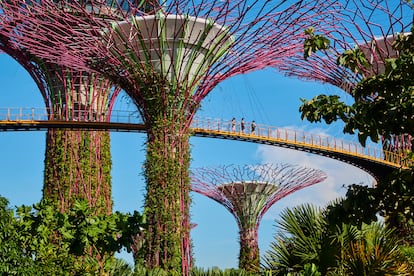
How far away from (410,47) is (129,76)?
1073 centimetres

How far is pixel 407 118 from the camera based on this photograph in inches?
243

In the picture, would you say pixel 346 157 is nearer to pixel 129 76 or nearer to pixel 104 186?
pixel 104 186

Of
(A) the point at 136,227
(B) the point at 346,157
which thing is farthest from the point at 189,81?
(B) the point at 346,157

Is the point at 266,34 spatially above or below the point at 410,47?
above

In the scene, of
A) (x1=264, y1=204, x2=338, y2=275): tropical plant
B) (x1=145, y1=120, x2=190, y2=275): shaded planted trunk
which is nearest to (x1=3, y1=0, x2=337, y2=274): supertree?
(x1=145, y1=120, x2=190, y2=275): shaded planted trunk

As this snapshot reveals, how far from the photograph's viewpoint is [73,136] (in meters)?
25.7

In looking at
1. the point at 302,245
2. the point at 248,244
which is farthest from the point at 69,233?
the point at 248,244

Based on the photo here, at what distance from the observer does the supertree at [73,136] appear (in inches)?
974

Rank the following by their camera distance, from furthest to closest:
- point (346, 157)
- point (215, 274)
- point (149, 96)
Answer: point (346, 157) → point (149, 96) → point (215, 274)

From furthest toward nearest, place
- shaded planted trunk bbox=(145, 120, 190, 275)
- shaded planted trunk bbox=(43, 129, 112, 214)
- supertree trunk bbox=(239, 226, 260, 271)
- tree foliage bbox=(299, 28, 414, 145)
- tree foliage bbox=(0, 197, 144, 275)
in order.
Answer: supertree trunk bbox=(239, 226, 260, 271), shaded planted trunk bbox=(43, 129, 112, 214), shaded planted trunk bbox=(145, 120, 190, 275), tree foliage bbox=(0, 197, 144, 275), tree foliage bbox=(299, 28, 414, 145)

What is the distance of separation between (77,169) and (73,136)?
4.58 ft

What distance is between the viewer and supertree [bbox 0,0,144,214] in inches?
974

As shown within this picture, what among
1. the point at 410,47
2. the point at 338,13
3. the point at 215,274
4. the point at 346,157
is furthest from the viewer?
the point at 346,157

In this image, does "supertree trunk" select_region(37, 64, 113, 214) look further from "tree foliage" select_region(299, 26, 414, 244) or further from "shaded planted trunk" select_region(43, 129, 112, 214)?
"tree foliage" select_region(299, 26, 414, 244)
